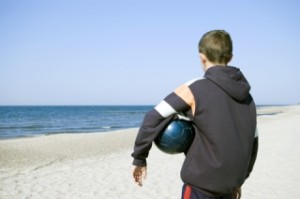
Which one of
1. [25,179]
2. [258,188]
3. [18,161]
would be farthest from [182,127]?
[18,161]

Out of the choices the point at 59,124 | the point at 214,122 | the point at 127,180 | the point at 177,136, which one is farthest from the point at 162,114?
the point at 59,124

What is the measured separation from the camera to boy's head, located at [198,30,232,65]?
2.29 m

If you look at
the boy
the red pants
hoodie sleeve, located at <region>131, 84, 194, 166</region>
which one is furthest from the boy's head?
the red pants

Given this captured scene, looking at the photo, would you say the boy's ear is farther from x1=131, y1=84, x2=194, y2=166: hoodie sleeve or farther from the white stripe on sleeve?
the white stripe on sleeve

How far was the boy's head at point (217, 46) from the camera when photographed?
2.29 metres

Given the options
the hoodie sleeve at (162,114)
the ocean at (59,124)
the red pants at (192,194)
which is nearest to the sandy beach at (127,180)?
the red pants at (192,194)

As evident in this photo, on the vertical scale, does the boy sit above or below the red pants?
above

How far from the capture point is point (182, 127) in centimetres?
234

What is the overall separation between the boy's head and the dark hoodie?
0.09m

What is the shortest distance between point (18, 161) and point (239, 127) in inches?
514

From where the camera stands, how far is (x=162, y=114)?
7.41 feet

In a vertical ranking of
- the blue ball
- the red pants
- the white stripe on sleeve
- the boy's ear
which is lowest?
the red pants

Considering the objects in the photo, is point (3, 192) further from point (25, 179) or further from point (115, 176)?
point (115, 176)

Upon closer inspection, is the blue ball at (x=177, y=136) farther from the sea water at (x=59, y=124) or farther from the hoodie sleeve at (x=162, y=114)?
the sea water at (x=59, y=124)
